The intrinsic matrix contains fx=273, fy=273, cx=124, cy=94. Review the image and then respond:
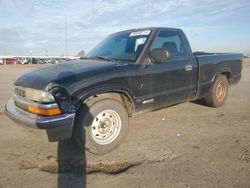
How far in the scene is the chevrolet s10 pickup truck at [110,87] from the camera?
3.76m

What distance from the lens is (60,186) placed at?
3164 mm

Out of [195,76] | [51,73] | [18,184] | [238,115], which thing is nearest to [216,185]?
[18,184]

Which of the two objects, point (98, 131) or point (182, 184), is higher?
point (98, 131)

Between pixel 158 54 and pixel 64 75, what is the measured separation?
175 centimetres

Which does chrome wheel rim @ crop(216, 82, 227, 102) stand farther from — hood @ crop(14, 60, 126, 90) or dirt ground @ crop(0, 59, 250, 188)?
hood @ crop(14, 60, 126, 90)

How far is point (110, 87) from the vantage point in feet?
13.9

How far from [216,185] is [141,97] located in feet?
6.75

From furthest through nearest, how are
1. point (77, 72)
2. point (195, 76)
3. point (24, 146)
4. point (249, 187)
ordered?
point (195, 76) < point (24, 146) < point (77, 72) < point (249, 187)

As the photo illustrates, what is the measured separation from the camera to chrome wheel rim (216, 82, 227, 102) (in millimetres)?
6895

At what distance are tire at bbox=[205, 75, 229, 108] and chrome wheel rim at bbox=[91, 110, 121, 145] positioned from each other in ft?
10.1

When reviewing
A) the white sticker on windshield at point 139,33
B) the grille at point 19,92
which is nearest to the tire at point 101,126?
the grille at point 19,92

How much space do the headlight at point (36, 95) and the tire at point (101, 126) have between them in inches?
20.1

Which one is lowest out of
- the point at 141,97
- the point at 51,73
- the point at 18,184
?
the point at 18,184

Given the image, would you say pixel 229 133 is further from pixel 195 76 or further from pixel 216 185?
pixel 216 185
